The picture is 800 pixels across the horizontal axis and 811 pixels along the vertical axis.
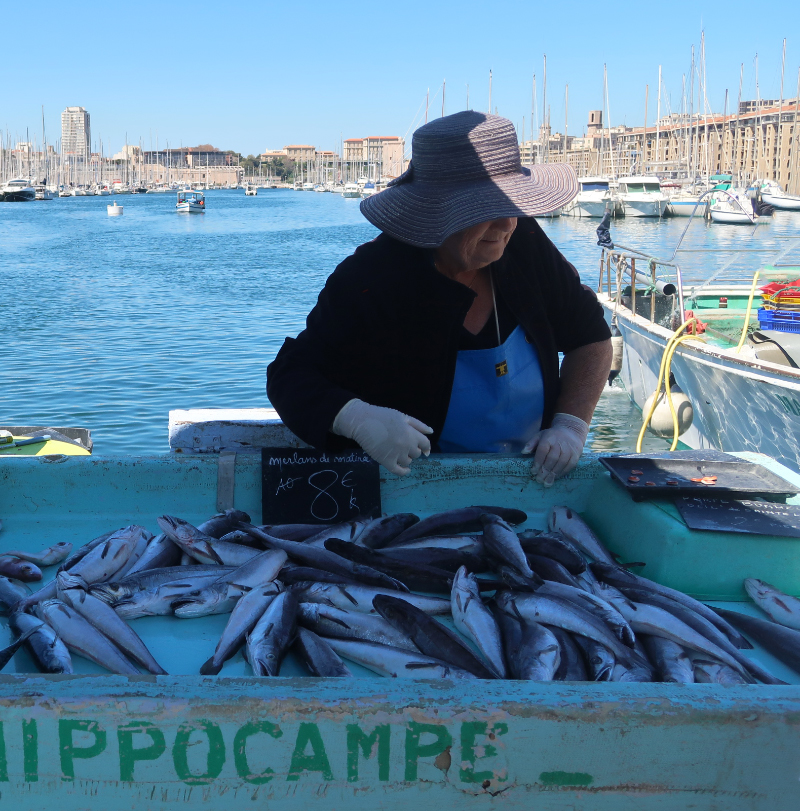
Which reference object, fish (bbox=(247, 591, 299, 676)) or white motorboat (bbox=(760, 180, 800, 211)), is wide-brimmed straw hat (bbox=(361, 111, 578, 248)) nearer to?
fish (bbox=(247, 591, 299, 676))

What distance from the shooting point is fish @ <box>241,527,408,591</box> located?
2263 mm

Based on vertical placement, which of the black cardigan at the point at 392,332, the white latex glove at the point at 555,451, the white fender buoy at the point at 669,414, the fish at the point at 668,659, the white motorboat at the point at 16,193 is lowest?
the white fender buoy at the point at 669,414

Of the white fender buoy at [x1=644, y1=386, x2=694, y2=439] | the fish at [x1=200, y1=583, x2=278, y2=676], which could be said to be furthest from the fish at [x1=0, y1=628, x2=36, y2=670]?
the white fender buoy at [x1=644, y1=386, x2=694, y2=439]

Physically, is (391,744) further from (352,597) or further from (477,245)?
(477,245)

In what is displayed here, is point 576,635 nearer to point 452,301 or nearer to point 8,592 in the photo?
point 452,301

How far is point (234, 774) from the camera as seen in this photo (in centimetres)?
148

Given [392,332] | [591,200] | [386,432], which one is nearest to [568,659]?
[386,432]

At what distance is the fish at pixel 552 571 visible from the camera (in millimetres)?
2268

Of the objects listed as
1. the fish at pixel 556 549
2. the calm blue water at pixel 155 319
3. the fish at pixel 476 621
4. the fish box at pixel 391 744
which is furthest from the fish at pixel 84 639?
the calm blue water at pixel 155 319

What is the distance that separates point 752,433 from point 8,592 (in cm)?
752

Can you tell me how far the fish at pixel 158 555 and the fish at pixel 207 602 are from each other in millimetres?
196

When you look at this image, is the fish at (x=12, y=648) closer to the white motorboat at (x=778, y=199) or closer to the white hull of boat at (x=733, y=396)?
the white hull of boat at (x=733, y=396)

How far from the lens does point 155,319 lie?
21.3m

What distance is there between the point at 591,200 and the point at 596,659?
188ft
